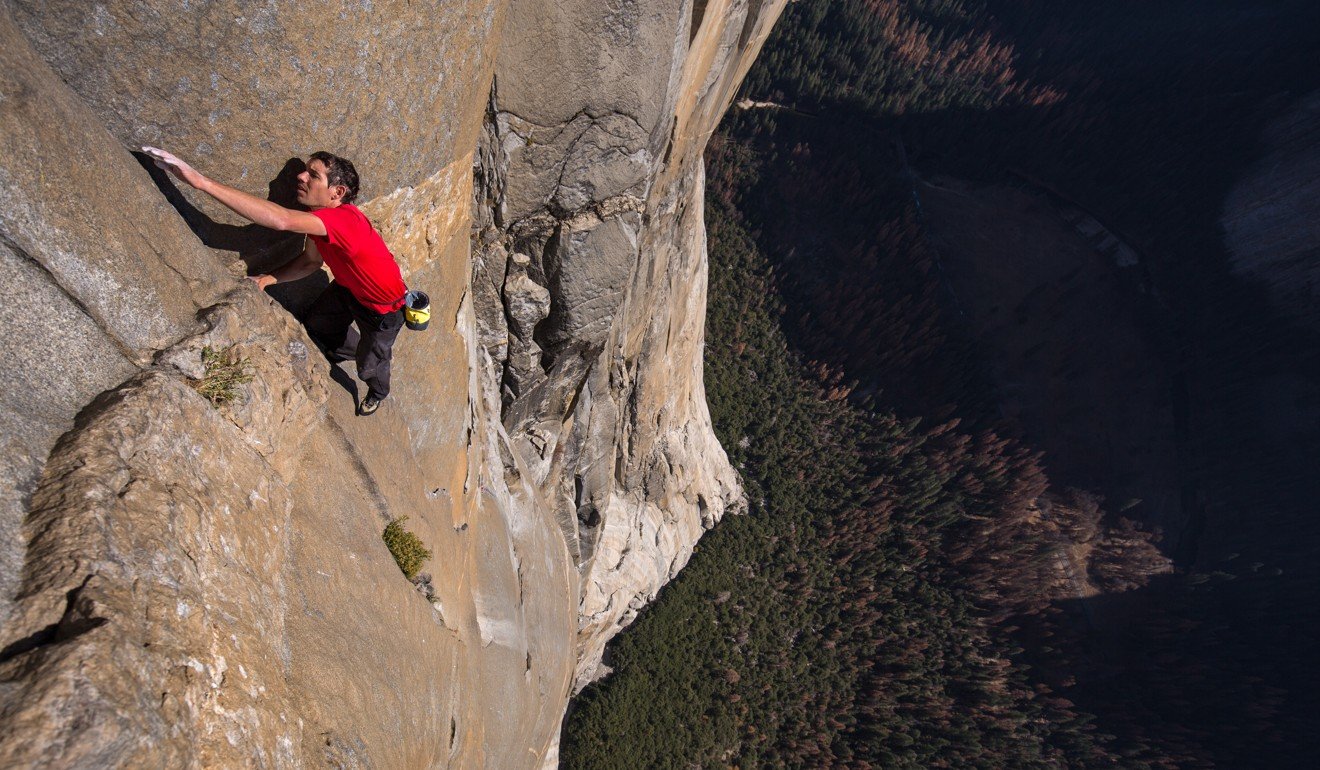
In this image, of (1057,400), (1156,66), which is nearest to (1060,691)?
(1057,400)

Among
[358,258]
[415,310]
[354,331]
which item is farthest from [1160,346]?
[358,258]

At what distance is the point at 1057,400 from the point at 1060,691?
608 inches

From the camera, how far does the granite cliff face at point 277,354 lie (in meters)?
2.88

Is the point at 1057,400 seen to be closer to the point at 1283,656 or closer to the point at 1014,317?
the point at 1014,317

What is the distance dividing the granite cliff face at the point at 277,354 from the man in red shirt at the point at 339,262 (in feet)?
0.78

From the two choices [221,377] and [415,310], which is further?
[415,310]

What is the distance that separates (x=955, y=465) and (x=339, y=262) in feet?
106

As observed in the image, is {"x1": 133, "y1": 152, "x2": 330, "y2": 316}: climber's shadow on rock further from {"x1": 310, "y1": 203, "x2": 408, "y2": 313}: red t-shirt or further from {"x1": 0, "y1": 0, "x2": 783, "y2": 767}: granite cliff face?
{"x1": 310, "y1": 203, "x2": 408, "y2": 313}: red t-shirt

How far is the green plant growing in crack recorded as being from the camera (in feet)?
12.6

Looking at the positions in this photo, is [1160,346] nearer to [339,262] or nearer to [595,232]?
[595,232]

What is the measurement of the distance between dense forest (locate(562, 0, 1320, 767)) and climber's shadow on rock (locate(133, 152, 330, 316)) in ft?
62.1

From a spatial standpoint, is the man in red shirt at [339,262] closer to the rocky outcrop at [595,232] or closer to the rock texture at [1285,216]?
the rocky outcrop at [595,232]

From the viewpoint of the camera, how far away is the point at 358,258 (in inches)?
186

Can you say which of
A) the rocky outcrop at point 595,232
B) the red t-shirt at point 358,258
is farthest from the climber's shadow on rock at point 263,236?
the rocky outcrop at point 595,232
